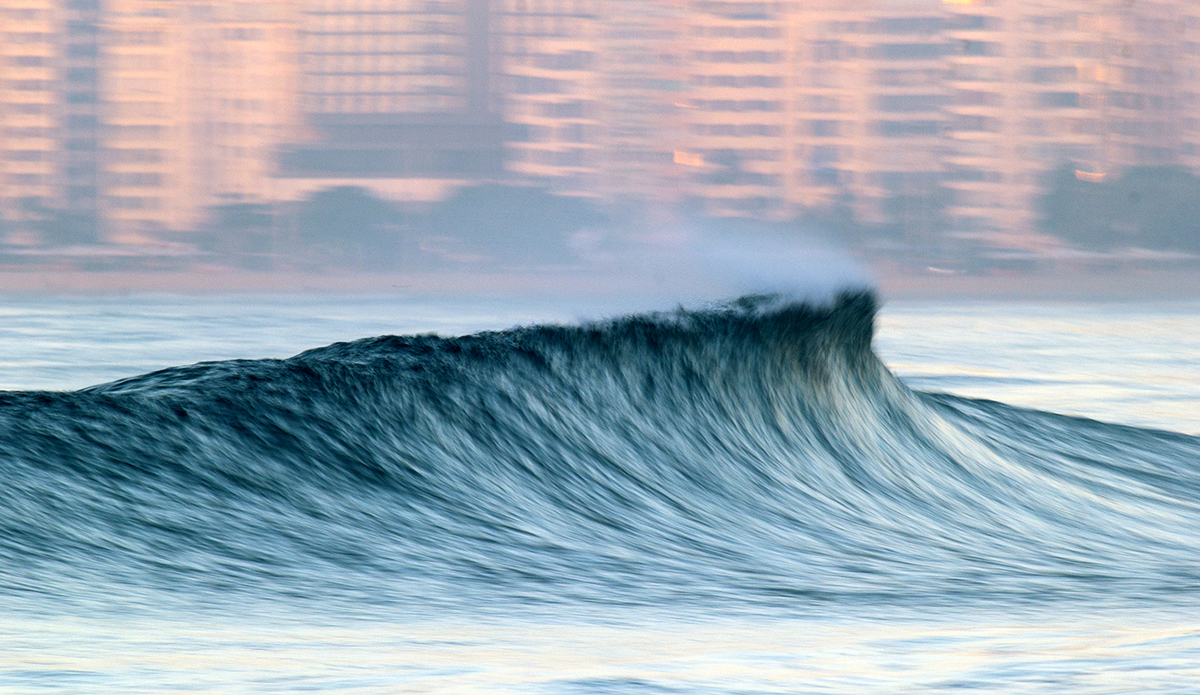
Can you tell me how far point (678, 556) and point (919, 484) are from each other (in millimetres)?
3400

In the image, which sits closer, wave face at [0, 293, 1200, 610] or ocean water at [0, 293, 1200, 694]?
ocean water at [0, 293, 1200, 694]

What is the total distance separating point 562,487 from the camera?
7996 mm

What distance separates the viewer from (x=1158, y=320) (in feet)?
324

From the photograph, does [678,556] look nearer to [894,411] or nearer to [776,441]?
[776,441]

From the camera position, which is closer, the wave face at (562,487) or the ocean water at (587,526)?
the ocean water at (587,526)

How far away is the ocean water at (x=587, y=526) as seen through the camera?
4.07 metres

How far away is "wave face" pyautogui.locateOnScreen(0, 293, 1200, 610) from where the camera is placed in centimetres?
598

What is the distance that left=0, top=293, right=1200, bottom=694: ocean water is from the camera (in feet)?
13.3

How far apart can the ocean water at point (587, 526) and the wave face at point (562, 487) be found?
0.02m

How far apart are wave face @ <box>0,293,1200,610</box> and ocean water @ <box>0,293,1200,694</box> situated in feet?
0.08

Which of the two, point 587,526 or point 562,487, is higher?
point 562,487

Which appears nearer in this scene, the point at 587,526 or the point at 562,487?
the point at 587,526

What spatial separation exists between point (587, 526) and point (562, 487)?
653 mm

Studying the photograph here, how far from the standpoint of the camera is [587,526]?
738cm
